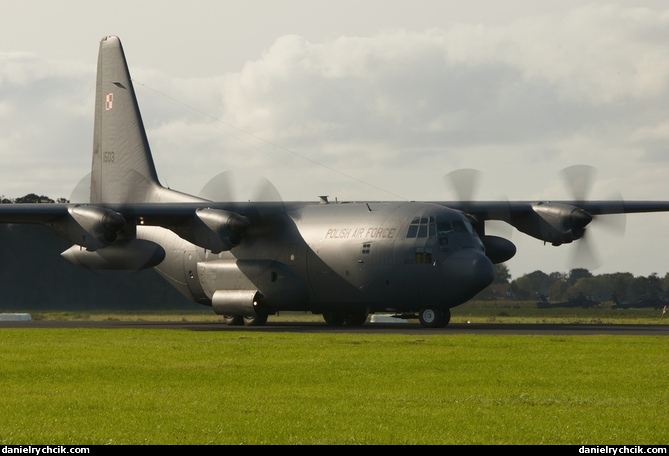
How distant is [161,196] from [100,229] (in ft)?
32.1

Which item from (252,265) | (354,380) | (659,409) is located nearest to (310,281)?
(252,265)

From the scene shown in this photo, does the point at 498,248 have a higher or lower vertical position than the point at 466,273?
higher

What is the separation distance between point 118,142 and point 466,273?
19331 millimetres

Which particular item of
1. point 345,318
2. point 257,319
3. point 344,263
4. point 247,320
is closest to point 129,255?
point 257,319

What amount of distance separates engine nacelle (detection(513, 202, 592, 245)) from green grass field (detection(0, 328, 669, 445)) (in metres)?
12.1

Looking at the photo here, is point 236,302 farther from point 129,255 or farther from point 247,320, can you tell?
point 129,255

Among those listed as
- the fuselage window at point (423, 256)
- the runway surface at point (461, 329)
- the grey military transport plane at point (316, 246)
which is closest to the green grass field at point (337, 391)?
the runway surface at point (461, 329)

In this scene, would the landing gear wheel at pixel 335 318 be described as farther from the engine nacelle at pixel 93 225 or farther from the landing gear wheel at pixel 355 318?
the engine nacelle at pixel 93 225

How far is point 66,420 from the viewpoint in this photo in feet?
47.1

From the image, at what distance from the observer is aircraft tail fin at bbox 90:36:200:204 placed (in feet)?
160

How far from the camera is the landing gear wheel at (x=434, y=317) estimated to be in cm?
3950

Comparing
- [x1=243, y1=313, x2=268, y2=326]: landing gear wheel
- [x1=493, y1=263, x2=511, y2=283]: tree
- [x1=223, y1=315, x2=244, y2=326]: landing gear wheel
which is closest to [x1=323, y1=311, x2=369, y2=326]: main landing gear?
[x1=243, y1=313, x2=268, y2=326]: landing gear wheel

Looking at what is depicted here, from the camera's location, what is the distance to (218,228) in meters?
39.4

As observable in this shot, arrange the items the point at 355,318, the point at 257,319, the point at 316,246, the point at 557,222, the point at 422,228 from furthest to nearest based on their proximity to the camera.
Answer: the point at 355,318
the point at 257,319
the point at 557,222
the point at 316,246
the point at 422,228
